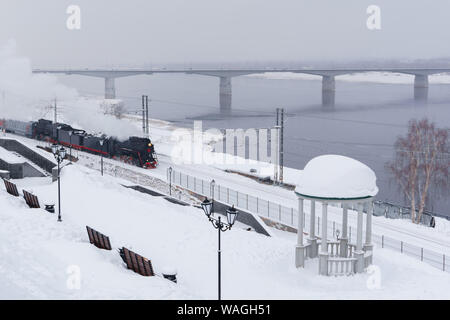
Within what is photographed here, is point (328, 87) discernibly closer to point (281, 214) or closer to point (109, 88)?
point (109, 88)

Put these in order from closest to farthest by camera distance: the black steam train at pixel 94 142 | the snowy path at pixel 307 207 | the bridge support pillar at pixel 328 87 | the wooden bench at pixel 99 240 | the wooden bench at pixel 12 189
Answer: the wooden bench at pixel 99 240 → the wooden bench at pixel 12 189 → the snowy path at pixel 307 207 → the black steam train at pixel 94 142 → the bridge support pillar at pixel 328 87

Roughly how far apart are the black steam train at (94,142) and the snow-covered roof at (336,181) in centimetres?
2797

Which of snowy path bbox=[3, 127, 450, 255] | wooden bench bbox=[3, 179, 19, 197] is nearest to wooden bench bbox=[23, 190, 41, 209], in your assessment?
wooden bench bbox=[3, 179, 19, 197]

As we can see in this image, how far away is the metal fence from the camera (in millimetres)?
28266

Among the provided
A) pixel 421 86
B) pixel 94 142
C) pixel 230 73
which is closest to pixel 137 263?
pixel 94 142

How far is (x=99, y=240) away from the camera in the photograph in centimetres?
2117

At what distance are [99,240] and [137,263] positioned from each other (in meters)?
2.78

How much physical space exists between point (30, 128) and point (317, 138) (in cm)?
3713

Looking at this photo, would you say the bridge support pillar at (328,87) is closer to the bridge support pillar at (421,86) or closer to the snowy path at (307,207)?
the bridge support pillar at (421,86)

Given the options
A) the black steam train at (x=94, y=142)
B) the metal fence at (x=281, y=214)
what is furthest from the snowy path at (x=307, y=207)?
the black steam train at (x=94, y=142)

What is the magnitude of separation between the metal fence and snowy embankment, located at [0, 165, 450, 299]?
4.68 metres

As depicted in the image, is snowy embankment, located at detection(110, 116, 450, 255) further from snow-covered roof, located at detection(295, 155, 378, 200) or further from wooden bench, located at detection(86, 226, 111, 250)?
wooden bench, located at detection(86, 226, 111, 250)

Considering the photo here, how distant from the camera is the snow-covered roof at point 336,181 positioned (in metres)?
20.2
